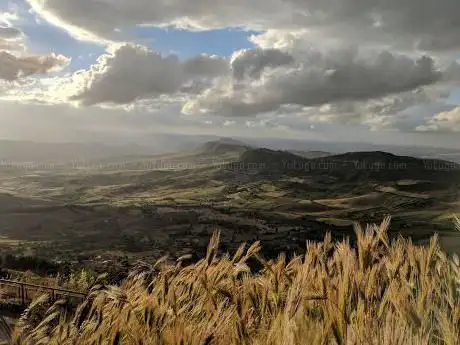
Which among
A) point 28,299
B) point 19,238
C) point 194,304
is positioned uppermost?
point 194,304

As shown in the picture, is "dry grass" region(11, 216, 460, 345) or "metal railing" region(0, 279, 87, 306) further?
"metal railing" region(0, 279, 87, 306)

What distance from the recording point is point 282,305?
340 centimetres

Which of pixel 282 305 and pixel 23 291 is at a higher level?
pixel 282 305

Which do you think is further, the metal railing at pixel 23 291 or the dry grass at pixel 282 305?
the metal railing at pixel 23 291

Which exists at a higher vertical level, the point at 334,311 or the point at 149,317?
the point at 334,311

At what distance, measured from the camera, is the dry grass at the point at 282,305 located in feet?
7.59

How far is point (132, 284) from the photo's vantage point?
145 inches

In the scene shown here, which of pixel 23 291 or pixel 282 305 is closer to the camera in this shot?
pixel 282 305

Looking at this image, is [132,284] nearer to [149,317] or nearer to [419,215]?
[149,317]

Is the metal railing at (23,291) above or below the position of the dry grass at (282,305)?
below

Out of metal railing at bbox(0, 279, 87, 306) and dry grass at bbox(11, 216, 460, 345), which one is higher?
dry grass at bbox(11, 216, 460, 345)

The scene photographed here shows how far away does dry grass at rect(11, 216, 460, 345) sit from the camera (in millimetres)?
2314

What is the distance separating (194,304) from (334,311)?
1290mm

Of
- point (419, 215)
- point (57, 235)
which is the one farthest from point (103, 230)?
point (419, 215)
